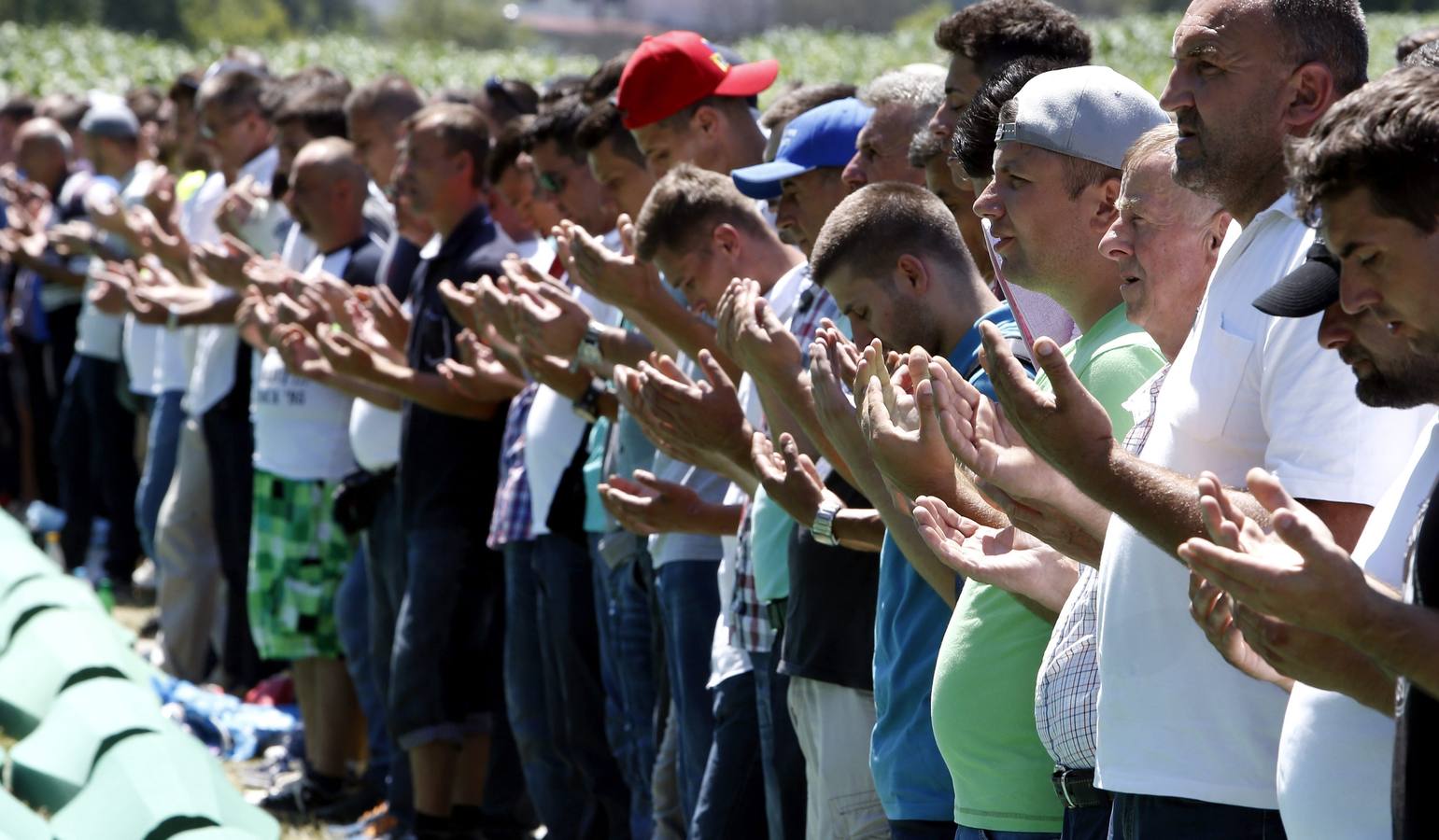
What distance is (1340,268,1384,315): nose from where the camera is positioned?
6.66 ft

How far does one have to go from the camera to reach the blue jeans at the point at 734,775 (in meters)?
4.06

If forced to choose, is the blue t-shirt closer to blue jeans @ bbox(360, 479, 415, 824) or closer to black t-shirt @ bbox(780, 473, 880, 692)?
black t-shirt @ bbox(780, 473, 880, 692)

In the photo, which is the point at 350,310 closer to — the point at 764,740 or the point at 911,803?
the point at 764,740

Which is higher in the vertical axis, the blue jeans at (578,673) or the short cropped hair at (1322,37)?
the short cropped hair at (1322,37)

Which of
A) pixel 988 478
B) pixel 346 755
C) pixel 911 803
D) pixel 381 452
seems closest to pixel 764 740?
pixel 911 803

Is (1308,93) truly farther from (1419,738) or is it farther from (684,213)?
(684,213)

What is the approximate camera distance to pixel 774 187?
14.2 ft

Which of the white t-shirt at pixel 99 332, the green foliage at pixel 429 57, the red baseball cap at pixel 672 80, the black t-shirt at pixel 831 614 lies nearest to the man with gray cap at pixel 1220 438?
the black t-shirt at pixel 831 614

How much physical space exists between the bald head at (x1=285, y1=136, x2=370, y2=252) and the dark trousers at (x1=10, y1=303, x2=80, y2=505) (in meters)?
4.55

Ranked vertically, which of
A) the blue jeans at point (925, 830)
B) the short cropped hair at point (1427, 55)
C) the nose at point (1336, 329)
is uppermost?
the short cropped hair at point (1427, 55)

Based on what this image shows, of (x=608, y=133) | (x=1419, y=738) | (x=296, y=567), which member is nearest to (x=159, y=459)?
(x=296, y=567)

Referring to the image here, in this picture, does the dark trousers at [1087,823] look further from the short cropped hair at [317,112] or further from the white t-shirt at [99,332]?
the white t-shirt at [99,332]

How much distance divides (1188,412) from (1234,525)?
51 centimetres

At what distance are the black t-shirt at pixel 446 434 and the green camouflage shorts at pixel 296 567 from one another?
917 millimetres
